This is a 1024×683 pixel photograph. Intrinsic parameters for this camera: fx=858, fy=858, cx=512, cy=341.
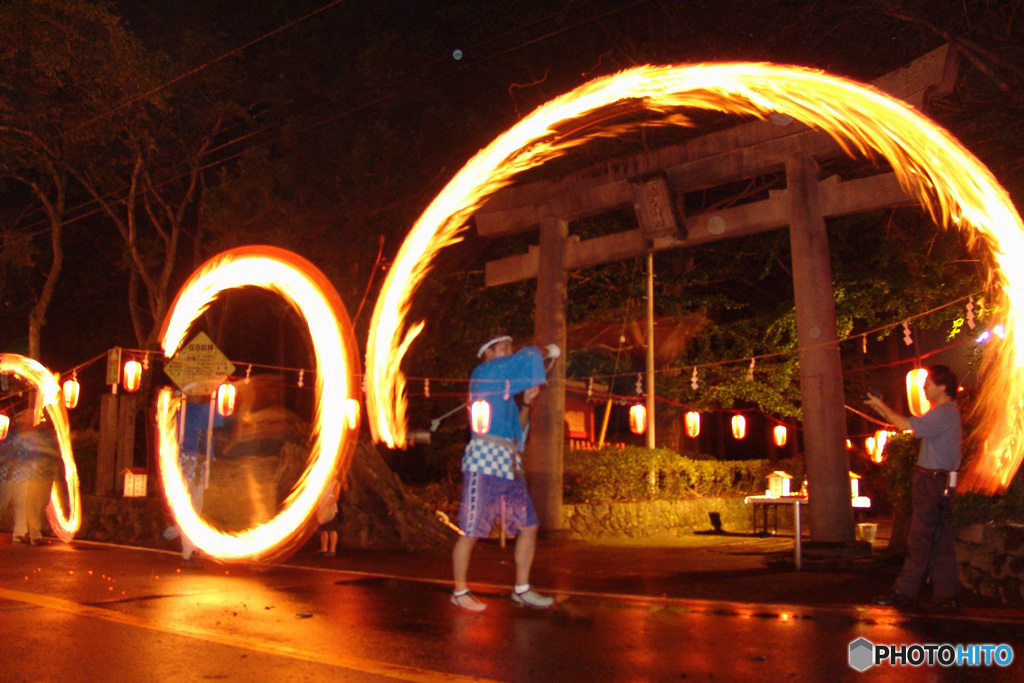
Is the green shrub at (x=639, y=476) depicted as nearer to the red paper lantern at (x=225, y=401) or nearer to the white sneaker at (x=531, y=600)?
the red paper lantern at (x=225, y=401)

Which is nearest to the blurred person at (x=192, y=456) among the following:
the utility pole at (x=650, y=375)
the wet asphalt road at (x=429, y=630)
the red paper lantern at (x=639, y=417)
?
the wet asphalt road at (x=429, y=630)

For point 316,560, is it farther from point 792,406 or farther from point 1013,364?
point 792,406

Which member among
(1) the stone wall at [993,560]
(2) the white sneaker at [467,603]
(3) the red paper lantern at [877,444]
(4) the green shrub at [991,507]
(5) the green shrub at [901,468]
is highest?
(3) the red paper lantern at [877,444]

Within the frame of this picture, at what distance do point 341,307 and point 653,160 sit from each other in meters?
5.42

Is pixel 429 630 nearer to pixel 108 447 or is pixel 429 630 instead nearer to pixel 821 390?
pixel 821 390

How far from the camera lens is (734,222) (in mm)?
12734

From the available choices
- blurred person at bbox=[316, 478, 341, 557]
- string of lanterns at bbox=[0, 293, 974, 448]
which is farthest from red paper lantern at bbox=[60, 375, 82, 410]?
blurred person at bbox=[316, 478, 341, 557]

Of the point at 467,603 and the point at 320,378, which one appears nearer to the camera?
the point at 467,603

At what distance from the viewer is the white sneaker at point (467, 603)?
21.7ft

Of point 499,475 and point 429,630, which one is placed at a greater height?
point 499,475

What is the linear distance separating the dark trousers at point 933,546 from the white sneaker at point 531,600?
2762 mm

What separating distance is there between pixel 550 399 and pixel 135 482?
23.8 feet

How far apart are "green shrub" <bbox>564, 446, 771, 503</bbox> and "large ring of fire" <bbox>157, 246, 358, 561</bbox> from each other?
6.63m

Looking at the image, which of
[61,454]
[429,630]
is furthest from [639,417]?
[429,630]
